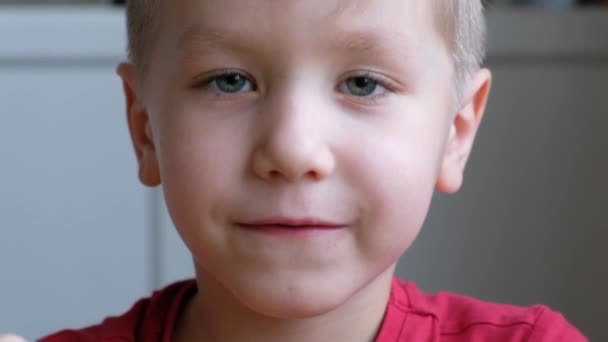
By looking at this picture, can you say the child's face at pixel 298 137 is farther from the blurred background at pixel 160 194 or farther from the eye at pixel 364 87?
the blurred background at pixel 160 194

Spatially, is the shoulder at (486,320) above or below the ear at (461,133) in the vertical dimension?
below

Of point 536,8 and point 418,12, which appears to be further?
point 536,8

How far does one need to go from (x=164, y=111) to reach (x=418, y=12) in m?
0.22

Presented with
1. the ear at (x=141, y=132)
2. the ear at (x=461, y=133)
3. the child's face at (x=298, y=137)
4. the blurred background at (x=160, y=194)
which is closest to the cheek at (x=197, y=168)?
the child's face at (x=298, y=137)

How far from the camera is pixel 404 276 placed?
1817mm

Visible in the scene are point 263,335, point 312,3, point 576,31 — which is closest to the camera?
point 312,3

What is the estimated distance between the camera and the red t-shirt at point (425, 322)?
→ 98 centimetres

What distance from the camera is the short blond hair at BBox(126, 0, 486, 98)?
0.90 meters

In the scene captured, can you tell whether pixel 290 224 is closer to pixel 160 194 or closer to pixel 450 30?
pixel 450 30

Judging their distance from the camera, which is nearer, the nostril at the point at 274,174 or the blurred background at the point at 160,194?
the nostril at the point at 274,174

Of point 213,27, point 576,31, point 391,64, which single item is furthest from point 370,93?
point 576,31

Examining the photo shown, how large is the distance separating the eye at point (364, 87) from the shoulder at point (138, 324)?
1.04 feet

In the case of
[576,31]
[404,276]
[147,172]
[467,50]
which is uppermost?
[576,31]

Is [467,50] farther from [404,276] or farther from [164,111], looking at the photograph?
[404,276]
